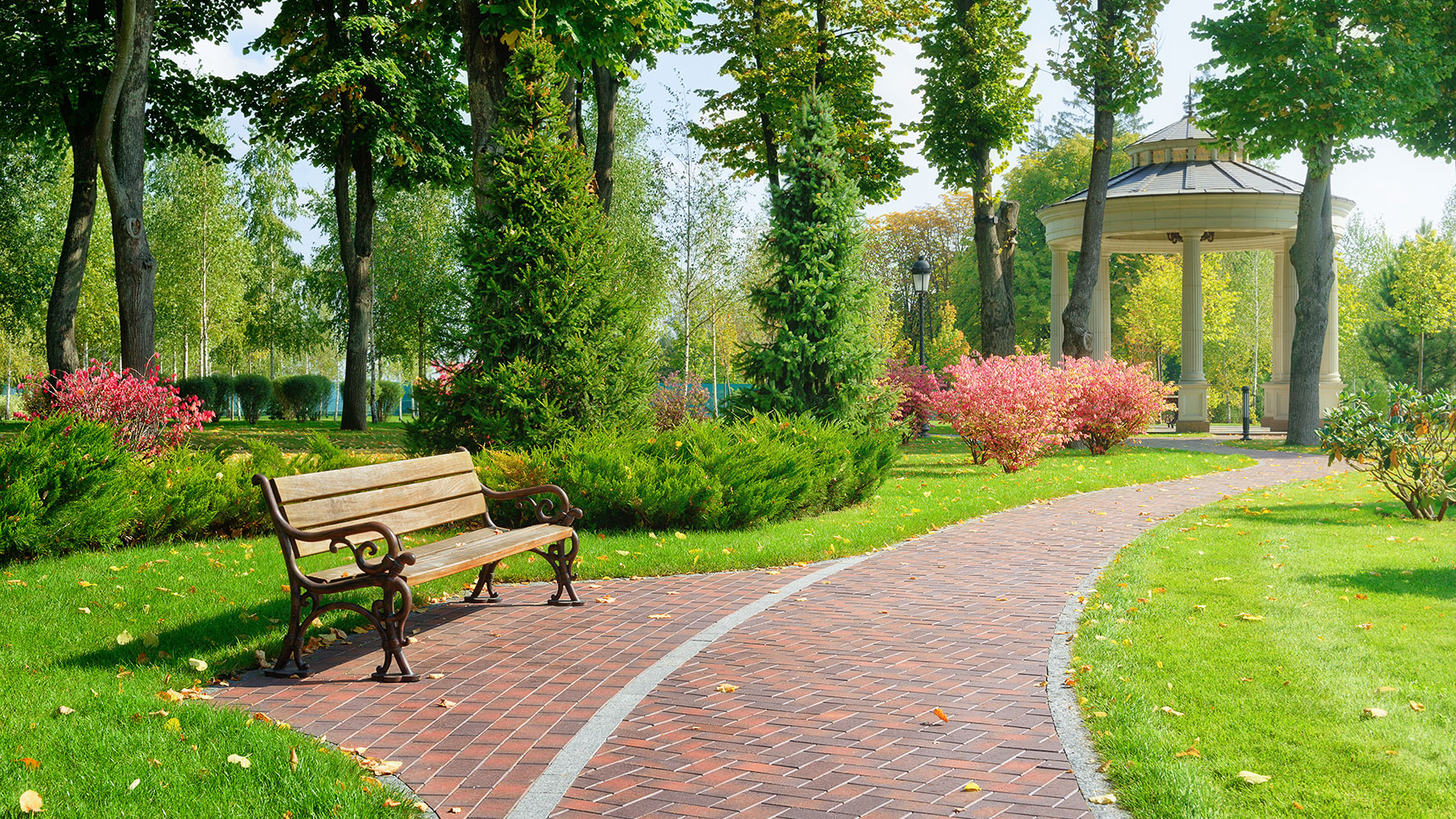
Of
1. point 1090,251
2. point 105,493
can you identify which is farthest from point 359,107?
point 1090,251

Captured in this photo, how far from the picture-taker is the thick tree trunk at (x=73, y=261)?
63.0ft

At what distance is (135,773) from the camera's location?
3855 millimetres

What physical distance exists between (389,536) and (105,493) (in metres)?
4.39

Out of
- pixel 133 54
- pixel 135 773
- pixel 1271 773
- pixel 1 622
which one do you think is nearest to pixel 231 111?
pixel 133 54

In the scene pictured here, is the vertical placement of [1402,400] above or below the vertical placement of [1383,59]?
below

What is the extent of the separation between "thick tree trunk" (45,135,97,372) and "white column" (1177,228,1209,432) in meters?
28.2

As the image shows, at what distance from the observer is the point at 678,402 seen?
61.9 feet

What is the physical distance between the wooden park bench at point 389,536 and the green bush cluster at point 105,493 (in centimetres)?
239

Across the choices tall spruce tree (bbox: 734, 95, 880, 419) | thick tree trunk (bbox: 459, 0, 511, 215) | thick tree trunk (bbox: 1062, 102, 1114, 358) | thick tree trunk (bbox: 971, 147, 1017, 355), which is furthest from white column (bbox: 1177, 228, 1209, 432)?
thick tree trunk (bbox: 459, 0, 511, 215)

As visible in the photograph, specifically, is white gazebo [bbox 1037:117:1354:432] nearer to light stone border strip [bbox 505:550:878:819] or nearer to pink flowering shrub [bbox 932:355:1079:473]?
pink flowering shrub [bbox 932:355:1079:473]

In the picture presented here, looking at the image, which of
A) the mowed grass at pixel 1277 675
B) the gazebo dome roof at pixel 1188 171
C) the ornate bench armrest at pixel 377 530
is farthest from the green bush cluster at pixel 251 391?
the mowed grass at pixel 1277 675

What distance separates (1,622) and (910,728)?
17.8ft

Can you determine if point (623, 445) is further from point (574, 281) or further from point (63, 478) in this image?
point (63, 478)

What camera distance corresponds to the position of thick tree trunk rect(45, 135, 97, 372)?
19.2 m
